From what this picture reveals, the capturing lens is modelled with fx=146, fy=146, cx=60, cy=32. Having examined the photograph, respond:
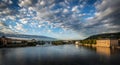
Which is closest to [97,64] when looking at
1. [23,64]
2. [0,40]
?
[23,64]

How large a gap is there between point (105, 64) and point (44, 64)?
12.5 meters

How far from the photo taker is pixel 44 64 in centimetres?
3023

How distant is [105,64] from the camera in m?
29.9

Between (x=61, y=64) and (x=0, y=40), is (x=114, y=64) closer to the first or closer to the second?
(x=61, y=64)

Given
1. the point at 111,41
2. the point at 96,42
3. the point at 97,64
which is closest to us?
the point at 97,64

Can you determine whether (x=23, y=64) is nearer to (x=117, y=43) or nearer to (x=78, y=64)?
(x=78, y=64)

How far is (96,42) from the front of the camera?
13312 centimetres

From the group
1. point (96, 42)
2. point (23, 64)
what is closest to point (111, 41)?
point (96, 42)

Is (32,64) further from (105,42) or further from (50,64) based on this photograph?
(105,42)

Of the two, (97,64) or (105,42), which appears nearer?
(97,64)

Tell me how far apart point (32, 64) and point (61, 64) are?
19.7ft

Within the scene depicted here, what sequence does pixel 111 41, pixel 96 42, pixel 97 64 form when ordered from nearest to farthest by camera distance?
1. pixel 97 64
2. pixel 111 41
3. pixel 96 42

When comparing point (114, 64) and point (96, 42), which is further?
point (96, 42)

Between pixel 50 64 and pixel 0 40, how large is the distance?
12208cm
